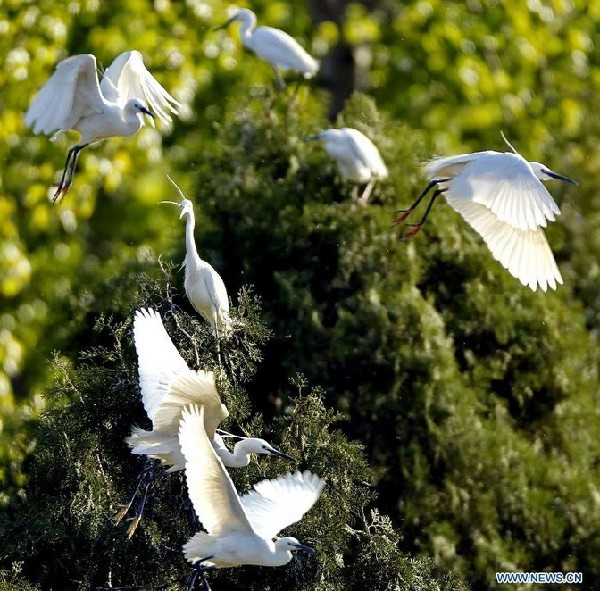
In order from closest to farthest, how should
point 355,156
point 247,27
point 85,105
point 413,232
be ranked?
1. point 85,105
2. point 413,232
3. point 355,156
4. point 247,27

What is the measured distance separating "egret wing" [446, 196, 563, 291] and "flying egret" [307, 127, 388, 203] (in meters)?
1.36

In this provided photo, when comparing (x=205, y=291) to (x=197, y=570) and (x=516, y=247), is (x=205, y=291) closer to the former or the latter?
(x=516, y=247)

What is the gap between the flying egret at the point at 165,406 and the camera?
6.26 meters

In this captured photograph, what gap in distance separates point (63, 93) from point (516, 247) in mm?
2354

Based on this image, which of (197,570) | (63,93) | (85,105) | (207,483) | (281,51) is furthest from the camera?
(281,51)

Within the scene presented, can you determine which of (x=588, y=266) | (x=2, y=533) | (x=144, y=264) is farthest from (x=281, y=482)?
(x=588, y=266)

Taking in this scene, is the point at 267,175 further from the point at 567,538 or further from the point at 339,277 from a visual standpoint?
the point at 567,538

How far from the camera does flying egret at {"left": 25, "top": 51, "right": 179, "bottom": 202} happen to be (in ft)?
25.5

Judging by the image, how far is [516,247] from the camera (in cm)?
770

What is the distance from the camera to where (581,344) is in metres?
A: 9.77

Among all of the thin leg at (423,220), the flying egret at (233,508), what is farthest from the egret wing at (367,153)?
the flying egret at (233,508)

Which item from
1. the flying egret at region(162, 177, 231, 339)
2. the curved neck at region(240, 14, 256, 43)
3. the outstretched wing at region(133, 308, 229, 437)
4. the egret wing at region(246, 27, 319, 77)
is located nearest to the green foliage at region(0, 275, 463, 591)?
the flying egret at region(162, 177, 231, 339)

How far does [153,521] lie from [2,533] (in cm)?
78

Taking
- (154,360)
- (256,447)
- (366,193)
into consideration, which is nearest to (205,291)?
(154,360)
